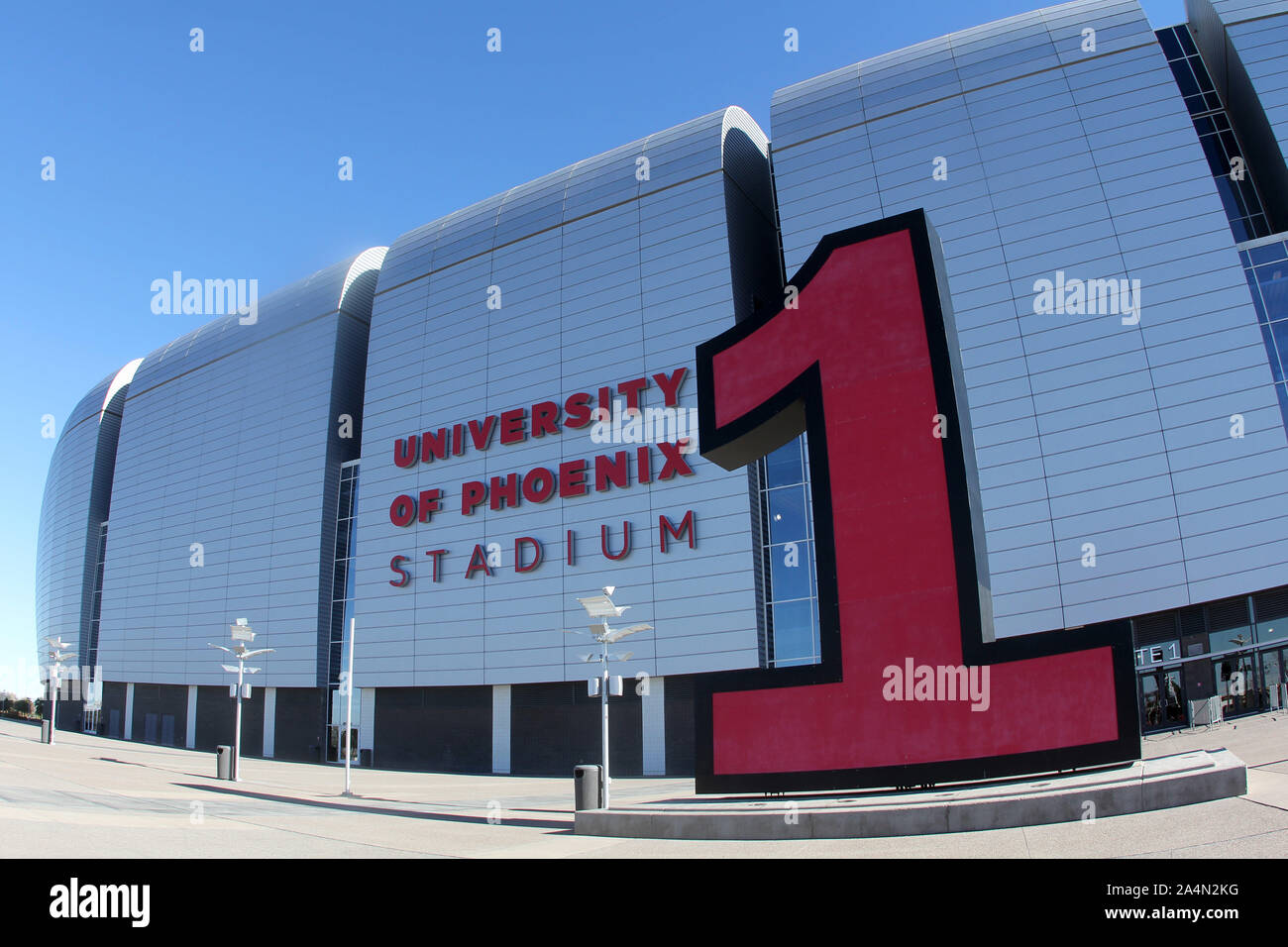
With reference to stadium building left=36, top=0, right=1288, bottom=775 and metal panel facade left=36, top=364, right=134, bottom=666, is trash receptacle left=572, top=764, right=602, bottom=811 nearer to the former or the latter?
stadium building left=36, top=0, right=1288, bottom=775

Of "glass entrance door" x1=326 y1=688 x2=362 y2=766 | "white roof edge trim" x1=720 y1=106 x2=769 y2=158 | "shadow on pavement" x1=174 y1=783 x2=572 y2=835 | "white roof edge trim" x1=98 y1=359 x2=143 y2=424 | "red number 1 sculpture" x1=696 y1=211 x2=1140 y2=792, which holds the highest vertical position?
"white roof edge trim" x1=720 y1=106 x2=769 y2=158

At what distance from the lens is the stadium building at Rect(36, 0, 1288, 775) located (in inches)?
1179

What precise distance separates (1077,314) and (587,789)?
2717cm

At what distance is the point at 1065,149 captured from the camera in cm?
3381

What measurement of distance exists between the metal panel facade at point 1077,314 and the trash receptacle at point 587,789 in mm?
20543

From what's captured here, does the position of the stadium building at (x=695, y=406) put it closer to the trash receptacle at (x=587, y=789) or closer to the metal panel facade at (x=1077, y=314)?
the metal panel facade at (x=1077, y=314)

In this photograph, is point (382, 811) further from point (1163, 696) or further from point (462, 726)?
point (1163, 696)

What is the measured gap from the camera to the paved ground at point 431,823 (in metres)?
8.78

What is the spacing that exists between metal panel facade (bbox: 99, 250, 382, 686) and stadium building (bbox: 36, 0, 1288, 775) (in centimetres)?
33

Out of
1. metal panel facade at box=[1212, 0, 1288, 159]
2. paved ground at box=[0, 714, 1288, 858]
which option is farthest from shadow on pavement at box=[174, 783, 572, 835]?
metal panel facade at box=[1212, 0, 1288, 159]

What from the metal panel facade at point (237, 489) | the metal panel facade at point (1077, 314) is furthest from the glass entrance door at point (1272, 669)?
the metal panel facade at point (237, 489)

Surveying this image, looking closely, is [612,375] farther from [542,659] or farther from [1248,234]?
[1248,234]
